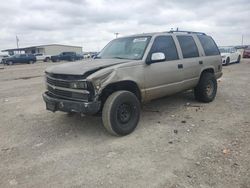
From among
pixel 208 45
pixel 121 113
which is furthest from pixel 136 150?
pixel 208 45

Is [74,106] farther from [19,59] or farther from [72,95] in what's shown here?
[19,59]

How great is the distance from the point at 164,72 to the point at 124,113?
1.46 m

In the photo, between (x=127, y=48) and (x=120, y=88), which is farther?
(x=127, y=48)

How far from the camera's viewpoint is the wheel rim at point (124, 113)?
5.07 m

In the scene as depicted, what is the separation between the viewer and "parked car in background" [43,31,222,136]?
480 centimetres

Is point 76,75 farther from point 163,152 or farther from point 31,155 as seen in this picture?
point 163,152

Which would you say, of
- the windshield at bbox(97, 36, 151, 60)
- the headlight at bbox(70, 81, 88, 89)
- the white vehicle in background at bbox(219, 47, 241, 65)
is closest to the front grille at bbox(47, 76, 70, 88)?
the headlight at bbox(70, 81, 88, 89)

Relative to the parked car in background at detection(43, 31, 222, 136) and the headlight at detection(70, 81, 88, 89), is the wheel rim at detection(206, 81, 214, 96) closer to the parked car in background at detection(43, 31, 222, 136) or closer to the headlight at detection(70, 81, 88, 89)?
the parked car in background at detection(43, 31, 222, 136)

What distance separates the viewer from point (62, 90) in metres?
5.14

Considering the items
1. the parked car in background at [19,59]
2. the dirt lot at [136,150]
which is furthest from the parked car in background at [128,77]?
the parked car in background at [19,59]

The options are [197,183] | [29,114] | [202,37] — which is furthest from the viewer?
[202,37]

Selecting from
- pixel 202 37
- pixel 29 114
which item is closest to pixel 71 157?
pixel 29 114

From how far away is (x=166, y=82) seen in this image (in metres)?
6.10

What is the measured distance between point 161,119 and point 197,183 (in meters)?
2.77
